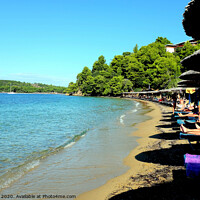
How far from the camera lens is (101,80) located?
351ft

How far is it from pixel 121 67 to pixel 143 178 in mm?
106840

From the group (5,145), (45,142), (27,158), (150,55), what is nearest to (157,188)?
(27,158)

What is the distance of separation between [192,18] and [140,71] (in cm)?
8469

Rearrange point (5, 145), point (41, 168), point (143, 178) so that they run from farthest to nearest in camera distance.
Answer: point (5, 145), point (41, 168), point (143, 178)

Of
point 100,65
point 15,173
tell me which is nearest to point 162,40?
point 100,65

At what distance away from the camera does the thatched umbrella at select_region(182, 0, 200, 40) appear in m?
3.90

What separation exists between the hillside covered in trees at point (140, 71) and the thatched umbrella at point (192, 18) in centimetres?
4683

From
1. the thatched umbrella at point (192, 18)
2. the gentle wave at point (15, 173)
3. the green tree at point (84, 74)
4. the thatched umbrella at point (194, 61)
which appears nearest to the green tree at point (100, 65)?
the green tree at point (84, 74)

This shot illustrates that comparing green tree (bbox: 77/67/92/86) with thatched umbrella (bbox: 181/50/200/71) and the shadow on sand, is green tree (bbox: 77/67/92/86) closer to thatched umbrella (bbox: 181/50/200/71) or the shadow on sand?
thatched umbrella (bbox: 181/50/200/71)

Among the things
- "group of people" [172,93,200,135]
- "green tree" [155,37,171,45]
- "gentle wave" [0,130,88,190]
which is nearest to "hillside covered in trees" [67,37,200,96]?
"green tree" [155,37,171,45]

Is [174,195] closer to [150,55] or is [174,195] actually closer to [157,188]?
[157,188]

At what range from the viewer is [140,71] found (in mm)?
87188

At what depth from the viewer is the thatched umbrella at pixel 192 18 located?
3.90 m

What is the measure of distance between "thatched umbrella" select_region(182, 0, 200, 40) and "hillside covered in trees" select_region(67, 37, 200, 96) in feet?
154
